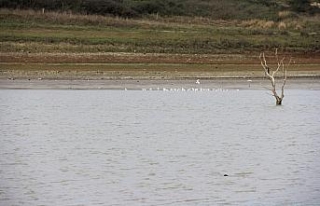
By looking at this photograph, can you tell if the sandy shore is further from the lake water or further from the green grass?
the green grass

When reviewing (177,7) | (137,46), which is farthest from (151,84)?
(177,7)

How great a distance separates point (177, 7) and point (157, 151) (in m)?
40.7

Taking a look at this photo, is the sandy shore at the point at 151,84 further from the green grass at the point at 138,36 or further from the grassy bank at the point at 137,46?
the green grass at the point at 138,36

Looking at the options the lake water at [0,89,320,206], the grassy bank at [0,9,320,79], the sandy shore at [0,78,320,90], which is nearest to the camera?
the lake water at [0,89,320,206]

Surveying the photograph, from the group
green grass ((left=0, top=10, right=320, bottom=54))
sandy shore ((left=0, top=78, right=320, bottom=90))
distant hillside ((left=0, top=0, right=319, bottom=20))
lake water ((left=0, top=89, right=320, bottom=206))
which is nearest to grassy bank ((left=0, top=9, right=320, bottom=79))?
green grass ((left=0, top=10, right=320, bottom=54))

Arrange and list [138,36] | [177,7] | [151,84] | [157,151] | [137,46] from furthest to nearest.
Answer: [177,7]
[138,36]
[137,46]
[151,84]
[157,151]

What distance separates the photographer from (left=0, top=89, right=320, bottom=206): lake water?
1538 cm

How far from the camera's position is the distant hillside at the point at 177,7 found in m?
54.9

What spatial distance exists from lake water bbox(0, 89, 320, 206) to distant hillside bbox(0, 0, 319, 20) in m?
21.9

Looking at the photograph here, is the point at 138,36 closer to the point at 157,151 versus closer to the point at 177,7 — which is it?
the point at 177,7

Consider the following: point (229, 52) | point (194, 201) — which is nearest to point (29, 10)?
point (229, 52)

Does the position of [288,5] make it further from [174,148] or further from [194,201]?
[194,201]

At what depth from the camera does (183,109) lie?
1197 inches

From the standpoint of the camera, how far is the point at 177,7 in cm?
6016
